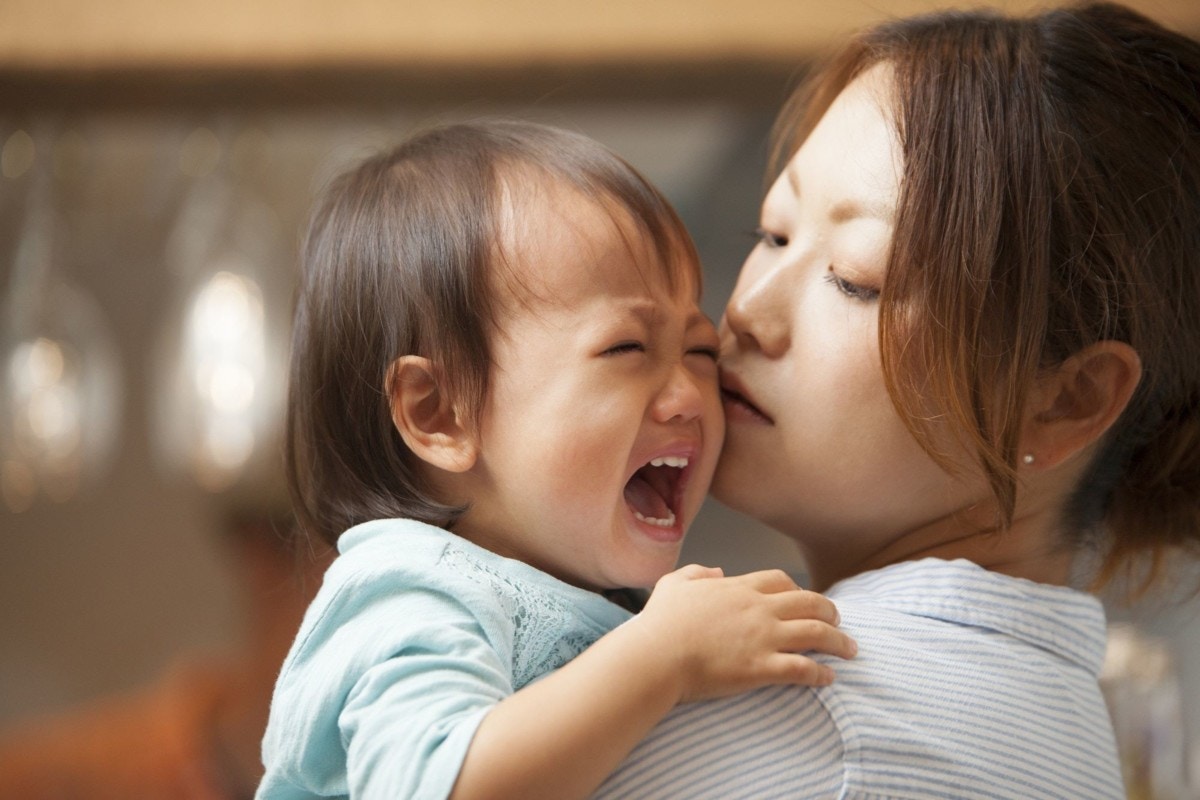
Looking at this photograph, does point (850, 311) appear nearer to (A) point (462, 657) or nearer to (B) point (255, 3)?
(A) point (462, 657)

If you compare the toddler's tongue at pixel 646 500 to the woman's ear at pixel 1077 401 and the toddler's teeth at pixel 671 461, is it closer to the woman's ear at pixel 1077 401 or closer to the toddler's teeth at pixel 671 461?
the toddler's teeth at pixel 671 461

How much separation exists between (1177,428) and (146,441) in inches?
91.9

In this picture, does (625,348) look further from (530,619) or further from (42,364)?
(42,364)

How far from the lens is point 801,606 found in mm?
876

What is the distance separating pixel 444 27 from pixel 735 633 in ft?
5.89

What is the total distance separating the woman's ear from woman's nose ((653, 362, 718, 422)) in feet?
0.91

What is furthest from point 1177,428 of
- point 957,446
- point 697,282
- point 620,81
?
point 620,81

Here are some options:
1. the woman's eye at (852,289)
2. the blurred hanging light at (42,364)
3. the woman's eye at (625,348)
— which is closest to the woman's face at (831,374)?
the woman's eye at (852,289)

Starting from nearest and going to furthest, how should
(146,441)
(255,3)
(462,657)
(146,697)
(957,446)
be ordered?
(462,657) → (957,446) → (255,3) → (146,697) → (146,441)

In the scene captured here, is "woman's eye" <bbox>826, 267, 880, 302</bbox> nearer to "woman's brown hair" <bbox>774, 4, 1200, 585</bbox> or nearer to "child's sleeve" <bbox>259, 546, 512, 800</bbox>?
"woman's brown hair" <bbox>774, 4, 1200, 585</bbox>

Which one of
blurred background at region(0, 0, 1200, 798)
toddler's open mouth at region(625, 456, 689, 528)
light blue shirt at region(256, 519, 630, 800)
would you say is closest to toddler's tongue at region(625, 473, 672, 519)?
toddler's open mouth at region(625, 456, 689, 528)

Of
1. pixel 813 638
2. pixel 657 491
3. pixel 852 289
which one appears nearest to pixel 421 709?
pixel 813 638

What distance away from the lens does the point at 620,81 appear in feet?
7.88

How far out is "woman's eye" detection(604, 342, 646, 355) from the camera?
1.00 m
